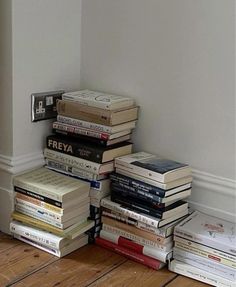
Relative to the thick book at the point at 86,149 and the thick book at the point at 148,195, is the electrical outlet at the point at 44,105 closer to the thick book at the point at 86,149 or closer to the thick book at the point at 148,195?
the thick book at the point at 86,149

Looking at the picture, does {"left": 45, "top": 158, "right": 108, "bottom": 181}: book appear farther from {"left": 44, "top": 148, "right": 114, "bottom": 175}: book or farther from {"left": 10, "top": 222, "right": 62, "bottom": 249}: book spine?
{"left": 10, "top": 222, "right": 62, "bottom": 249}: book spine

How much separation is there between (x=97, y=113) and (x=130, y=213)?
0.35 m

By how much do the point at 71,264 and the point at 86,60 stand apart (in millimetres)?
754

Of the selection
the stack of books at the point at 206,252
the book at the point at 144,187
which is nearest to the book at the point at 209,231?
the stack of books at the point at 206,252

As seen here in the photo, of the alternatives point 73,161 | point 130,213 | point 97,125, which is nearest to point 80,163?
point 73,161

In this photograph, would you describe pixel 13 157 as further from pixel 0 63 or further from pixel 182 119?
pixel 182 119

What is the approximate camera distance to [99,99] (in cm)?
192

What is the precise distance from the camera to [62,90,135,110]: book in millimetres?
1871

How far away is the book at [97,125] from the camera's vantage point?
6.13ft

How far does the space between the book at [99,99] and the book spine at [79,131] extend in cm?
9

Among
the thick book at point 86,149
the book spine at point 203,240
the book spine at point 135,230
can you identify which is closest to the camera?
the book spine at point 203,240

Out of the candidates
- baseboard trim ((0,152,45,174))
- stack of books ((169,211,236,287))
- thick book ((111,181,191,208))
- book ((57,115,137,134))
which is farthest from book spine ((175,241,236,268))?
baseboard trim ((0,152,45,174))

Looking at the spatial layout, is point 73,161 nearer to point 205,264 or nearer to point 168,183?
point 168,183

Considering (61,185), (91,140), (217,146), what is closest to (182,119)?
(217,146)
